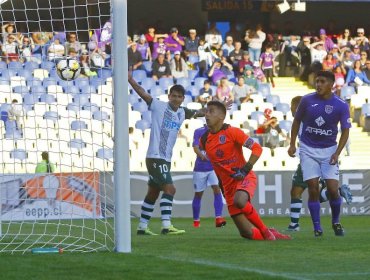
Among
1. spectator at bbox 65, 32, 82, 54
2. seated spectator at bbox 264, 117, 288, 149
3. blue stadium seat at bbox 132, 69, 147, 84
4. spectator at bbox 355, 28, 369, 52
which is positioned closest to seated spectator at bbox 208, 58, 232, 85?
blue stadium seat at bbox 132, 69, 147, 84

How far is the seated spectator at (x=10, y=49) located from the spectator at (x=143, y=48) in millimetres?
13025

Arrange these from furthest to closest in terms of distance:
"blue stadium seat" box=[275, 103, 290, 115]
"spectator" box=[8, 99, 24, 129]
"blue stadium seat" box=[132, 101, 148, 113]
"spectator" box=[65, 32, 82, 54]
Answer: "blue stadium seat" box=[275, 103, 290, 115], "blue stadium seat" box=[132, 101, 148, 113], "spectator" box=[8, 99, 24, 129], "spectator" box=[65, 32, 82, 54]

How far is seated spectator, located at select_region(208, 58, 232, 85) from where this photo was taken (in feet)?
98.4

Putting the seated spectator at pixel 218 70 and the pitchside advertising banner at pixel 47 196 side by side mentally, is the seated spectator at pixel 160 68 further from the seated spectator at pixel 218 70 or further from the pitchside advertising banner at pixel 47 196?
the pitchside advertising banner at pixel 47 196

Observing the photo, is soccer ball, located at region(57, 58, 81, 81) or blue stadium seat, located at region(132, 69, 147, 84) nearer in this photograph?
soccer ball, located at region(57, 58, 81, 81)

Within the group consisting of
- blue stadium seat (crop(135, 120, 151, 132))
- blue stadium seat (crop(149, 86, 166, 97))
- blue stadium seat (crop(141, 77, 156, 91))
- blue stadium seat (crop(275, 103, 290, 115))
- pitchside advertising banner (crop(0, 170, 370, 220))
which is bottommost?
pitchside advertising banner (crop(0, 170, 370, 220))

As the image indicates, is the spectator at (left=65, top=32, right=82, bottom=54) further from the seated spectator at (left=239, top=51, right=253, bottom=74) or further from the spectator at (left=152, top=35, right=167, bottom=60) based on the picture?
the seated spectator at (left=239, top=51, right=253, bottom=74)

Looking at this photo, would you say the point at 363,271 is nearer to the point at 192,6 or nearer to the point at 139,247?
the point at 139,247

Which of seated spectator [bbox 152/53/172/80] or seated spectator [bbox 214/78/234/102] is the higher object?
seated spectator [bbox 152/53/172/80]

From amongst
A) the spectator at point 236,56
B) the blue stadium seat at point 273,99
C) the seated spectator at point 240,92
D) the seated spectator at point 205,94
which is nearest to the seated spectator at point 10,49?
the seated spectator at point 205,94

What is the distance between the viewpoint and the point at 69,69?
13836 millimetres

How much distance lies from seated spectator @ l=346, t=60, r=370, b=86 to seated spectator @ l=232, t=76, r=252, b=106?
12.3 ft

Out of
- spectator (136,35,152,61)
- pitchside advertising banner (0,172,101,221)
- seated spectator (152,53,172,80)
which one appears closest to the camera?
pitchside advertising banner (0,172,101,221)

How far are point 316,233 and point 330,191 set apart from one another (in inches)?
22.8
